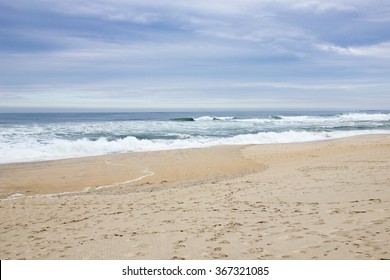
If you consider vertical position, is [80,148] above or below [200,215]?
above

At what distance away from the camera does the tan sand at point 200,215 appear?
4234mm

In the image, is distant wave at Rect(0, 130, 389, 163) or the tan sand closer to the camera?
the tan sand

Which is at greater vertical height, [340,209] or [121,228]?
[340,209]

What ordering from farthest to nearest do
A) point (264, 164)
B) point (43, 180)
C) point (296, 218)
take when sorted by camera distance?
1. point (264, 164)
2. point (43, 180)
3. point (296, 218)

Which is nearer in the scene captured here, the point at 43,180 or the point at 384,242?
the point at 384,242

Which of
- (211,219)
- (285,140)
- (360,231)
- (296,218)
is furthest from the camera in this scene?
(285,140)

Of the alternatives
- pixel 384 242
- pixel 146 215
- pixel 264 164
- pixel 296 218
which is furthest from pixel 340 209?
pixel 264 164

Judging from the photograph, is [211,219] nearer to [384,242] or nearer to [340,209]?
[340,209]

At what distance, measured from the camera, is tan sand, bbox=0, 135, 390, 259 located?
4.23 meters

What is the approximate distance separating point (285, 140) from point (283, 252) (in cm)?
2072

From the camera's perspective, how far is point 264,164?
43.7 ft

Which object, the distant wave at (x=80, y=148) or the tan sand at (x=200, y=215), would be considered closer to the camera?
the tan sand at (x=200, y=215)

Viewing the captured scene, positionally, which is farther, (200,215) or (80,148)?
(80,148)

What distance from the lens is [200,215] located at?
19.5 feet
